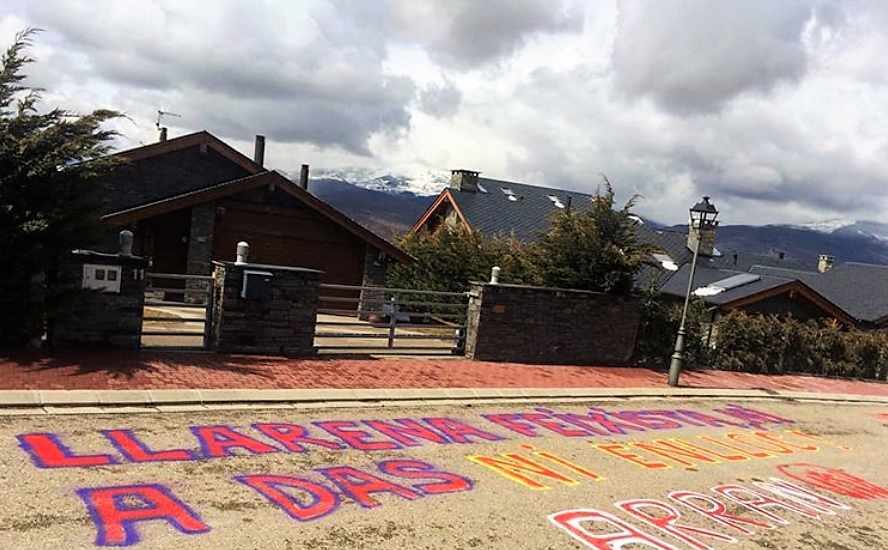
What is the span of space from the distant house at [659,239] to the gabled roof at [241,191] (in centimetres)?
590

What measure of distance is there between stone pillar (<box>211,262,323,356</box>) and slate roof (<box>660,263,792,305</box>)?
56.3ft

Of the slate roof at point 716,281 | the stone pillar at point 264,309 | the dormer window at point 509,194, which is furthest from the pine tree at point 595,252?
the dormer window at point 509,194

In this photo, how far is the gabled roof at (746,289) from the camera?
26.3 meters

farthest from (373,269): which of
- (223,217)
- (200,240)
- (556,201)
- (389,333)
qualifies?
(556,201)

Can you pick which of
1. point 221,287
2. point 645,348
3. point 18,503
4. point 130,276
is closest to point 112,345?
point 130,276

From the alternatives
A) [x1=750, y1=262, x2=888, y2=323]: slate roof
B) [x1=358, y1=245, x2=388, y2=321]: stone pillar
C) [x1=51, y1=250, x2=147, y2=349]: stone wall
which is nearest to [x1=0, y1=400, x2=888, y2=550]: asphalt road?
[x1=51, y1=250, x2=147, y2=349]: stone wall

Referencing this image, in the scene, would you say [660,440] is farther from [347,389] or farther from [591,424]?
[347,389]

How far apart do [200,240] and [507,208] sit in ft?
60.3

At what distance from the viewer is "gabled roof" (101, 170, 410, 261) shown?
703 inches

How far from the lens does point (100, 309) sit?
9461 mm

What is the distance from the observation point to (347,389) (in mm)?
9664

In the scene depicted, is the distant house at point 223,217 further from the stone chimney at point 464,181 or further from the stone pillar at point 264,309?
the stone chimney at point 464,181

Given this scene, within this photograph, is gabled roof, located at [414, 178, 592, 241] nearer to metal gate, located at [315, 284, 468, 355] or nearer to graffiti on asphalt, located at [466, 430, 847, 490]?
metal gate, located at [315, 284, 468, 355]

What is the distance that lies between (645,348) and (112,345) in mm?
11897
